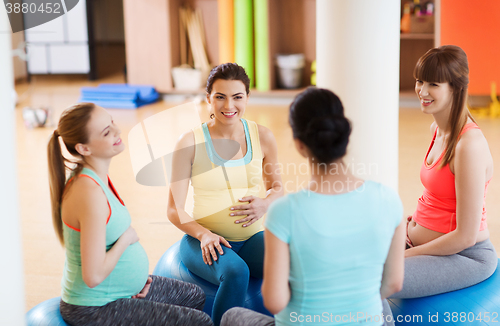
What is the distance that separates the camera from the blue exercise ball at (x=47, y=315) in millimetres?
1595

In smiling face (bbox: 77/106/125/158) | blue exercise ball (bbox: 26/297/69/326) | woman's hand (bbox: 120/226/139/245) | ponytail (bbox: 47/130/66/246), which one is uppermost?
smiling face (bbox: 77/106/125/158)

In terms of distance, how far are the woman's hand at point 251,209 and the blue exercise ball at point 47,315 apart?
0.67 m

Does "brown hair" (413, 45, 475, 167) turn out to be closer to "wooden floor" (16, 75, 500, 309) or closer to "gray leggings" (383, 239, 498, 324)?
"gray leggings" (383, 239, 498, 324)

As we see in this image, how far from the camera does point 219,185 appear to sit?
6.48ft

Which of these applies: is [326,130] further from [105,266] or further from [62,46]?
[62,46]

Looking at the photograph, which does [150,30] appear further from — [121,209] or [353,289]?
[353,289]

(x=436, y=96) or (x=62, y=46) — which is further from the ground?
(x=62, y=46)

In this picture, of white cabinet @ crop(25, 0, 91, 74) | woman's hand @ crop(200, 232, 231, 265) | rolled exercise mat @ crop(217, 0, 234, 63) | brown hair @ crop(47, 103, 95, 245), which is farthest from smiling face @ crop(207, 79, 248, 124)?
white cabinet @ crop(25, 0, 91, 74)

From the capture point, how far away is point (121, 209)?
1555mm

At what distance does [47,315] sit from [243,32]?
552 centimetres

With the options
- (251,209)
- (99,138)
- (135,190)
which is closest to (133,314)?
(99,138)

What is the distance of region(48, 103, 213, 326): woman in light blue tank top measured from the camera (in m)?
1.43

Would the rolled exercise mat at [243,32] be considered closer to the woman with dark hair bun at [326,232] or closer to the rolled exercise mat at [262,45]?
the rolled exercise mat at [262,45]

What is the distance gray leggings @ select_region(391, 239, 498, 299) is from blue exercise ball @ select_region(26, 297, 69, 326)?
1.07 metres
